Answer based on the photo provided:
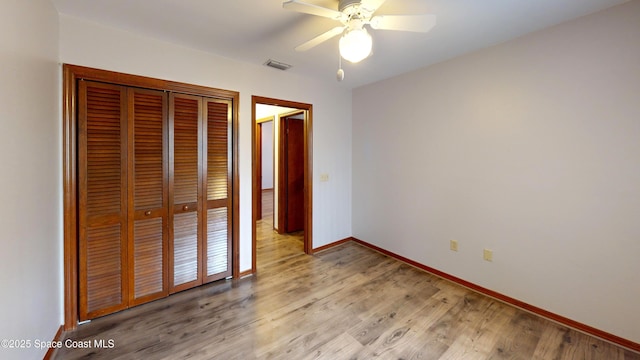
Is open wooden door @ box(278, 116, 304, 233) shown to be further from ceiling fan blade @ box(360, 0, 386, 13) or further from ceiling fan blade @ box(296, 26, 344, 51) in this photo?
ceiling fan blade @ box(360, 0, 386, 13)

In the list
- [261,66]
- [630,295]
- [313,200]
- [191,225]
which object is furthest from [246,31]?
[630,295]

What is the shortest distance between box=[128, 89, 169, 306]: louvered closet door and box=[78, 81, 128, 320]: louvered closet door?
65 mm

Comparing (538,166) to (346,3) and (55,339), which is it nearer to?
(346,3)

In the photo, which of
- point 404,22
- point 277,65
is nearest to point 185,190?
point 277,65

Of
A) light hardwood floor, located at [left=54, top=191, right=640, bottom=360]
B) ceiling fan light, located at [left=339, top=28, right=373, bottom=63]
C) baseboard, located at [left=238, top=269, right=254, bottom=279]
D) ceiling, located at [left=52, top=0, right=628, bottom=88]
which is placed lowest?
light hardwood floor, located at [left=54, top=191, right=640, bottom=360]

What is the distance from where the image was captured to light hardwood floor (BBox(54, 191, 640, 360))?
1.78m

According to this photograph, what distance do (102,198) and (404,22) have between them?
2.63 metres

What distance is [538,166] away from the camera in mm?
2174

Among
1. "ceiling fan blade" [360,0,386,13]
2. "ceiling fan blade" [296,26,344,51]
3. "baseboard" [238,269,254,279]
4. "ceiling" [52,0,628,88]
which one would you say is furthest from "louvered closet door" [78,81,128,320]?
"ceiling fan blade" [360,0,386,13]

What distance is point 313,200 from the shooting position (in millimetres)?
3596

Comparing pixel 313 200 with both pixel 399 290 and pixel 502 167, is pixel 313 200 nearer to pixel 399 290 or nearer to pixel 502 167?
pixel 399 290

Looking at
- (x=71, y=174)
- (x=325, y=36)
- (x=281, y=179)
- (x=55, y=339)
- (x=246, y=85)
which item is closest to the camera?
(x=325, y=36)

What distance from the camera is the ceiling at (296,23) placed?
1759 millimetres

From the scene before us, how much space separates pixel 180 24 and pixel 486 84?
9.20 feet
